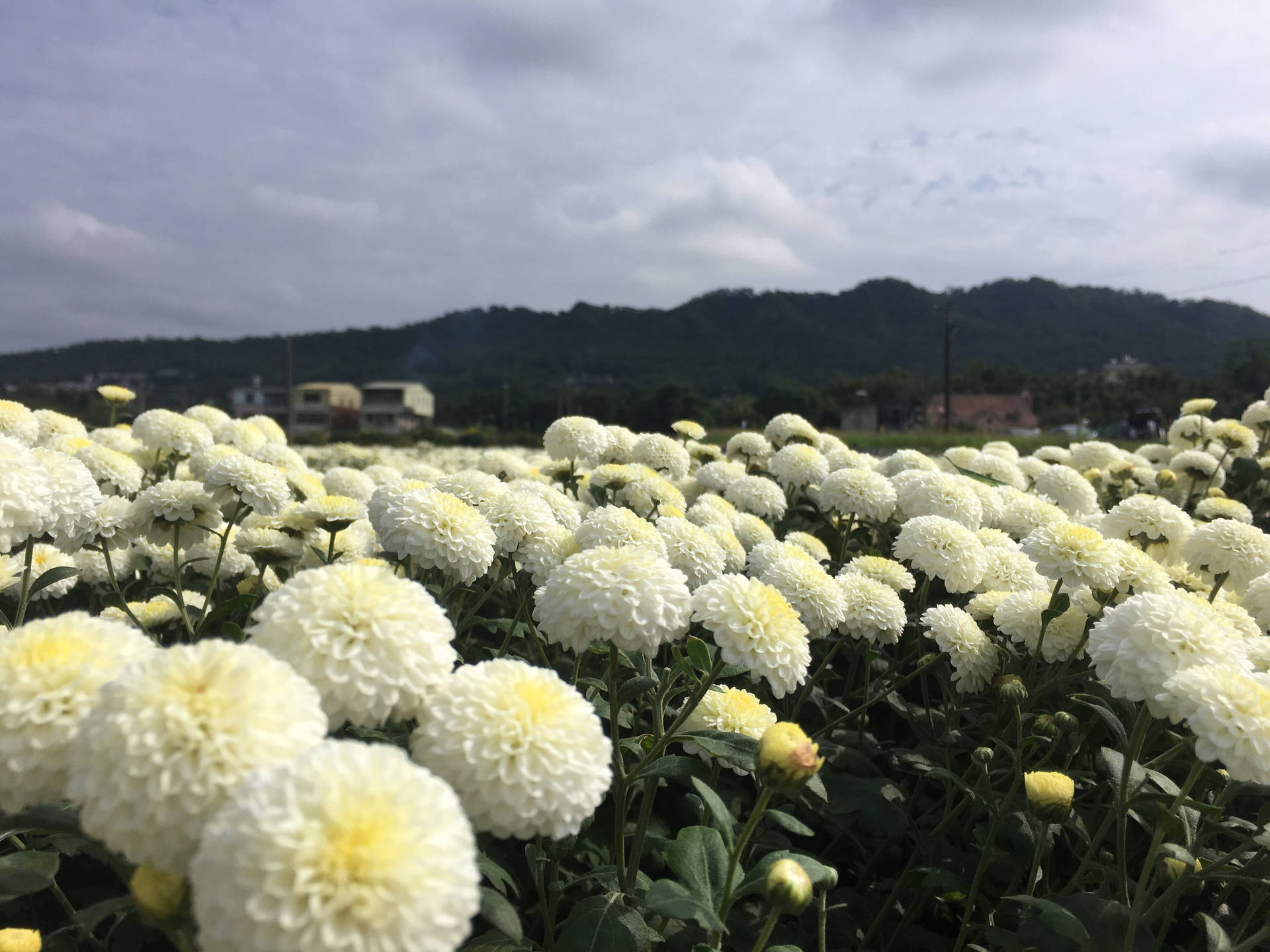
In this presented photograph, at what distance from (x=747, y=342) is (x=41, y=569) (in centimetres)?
10796

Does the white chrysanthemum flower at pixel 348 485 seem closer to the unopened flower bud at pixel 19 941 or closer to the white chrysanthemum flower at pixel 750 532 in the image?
the white chrysanthemum flower at pixel 750 532

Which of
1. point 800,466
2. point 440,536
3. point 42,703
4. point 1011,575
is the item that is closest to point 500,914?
point 42,703

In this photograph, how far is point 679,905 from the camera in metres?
1.31

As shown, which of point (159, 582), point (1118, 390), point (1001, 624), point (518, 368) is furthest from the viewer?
point (518, 368)

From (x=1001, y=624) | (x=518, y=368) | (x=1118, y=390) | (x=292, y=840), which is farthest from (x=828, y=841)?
(x=518, y=368)

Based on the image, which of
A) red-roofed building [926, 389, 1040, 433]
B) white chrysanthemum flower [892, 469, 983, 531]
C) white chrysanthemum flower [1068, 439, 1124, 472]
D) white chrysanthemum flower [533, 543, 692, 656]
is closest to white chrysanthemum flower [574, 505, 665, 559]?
white chrysanthemum flower [533, 543, 692, 656]

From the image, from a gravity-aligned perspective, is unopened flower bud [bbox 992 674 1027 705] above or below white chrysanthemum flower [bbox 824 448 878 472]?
below

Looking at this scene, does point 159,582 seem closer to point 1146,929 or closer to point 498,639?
point 498,639

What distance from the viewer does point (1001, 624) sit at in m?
2.71

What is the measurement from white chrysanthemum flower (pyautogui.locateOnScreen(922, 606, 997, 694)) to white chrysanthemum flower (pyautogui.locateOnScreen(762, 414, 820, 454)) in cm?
261

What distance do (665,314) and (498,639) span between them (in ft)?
385

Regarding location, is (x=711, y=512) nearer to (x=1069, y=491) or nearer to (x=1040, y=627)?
(x=1040, y=627)

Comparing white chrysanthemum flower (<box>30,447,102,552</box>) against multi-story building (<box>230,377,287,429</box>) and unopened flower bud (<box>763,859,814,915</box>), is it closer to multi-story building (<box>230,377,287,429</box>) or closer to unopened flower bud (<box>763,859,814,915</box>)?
unopened flower bud (<box>763,859,814,915</box>)

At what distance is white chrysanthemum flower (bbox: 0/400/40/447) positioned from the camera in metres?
3.09
